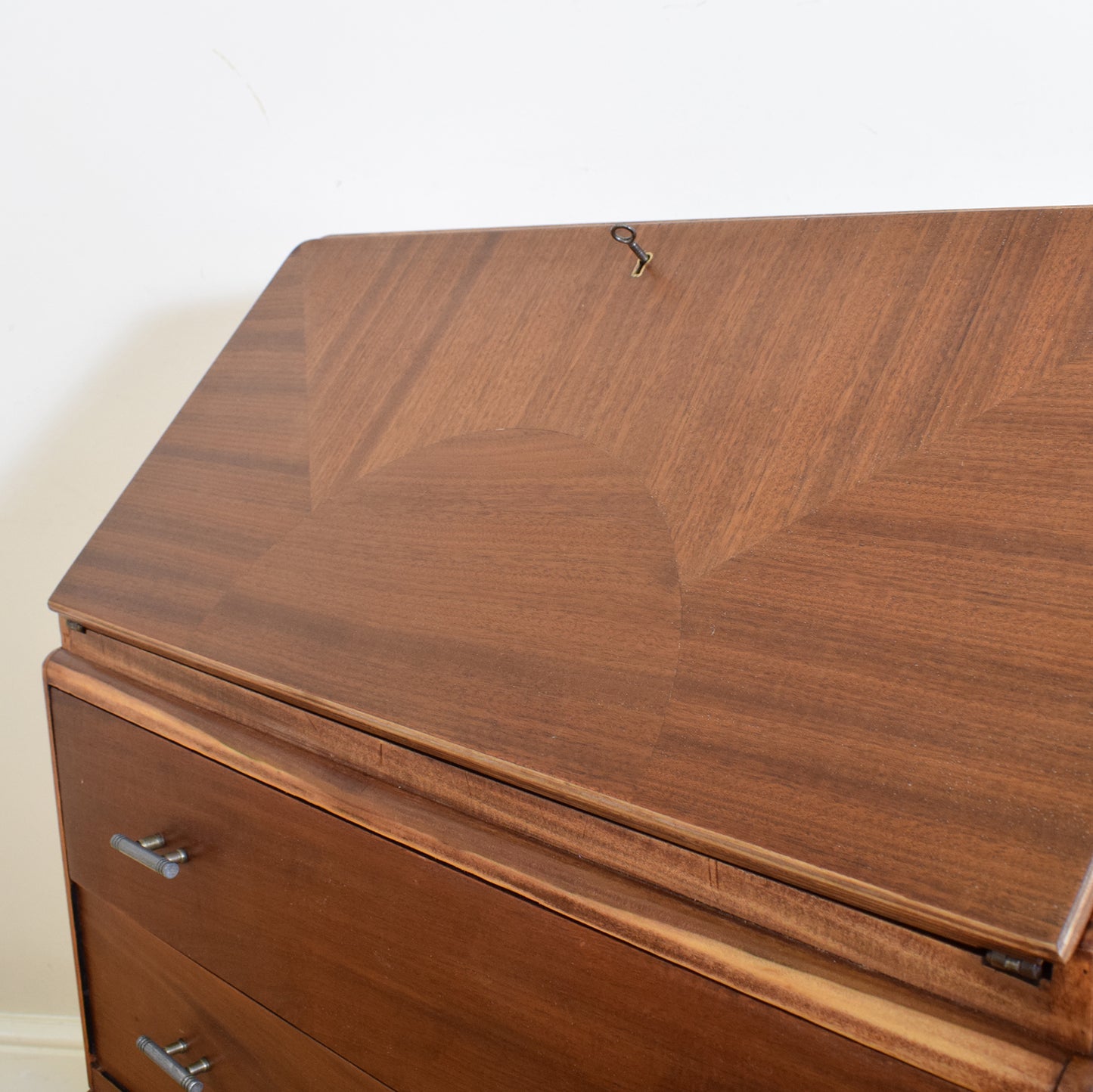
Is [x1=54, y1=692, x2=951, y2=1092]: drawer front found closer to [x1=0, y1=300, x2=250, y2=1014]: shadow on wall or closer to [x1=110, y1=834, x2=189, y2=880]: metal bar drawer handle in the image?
[x1=110, y1=834, x2=189, y2=880]: metal bar drawer handle

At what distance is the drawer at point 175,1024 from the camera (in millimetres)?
739

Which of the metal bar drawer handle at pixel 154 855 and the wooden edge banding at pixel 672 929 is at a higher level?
the wooden edge banding at pixel 672 929

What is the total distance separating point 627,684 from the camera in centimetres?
57

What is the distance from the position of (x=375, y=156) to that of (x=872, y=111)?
1.96 feet

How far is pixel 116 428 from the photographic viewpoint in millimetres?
1438

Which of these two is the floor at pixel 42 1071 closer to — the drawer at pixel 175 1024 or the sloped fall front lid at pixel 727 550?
the drawer at pixel 175 1024

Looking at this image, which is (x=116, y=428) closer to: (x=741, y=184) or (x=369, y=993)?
(x=741, y=184)

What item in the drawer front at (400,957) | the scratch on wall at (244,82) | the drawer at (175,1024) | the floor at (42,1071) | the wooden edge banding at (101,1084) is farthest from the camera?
the floor at (42,1071)

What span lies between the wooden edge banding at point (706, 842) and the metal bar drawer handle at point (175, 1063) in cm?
31

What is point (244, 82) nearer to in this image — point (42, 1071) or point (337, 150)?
point (337, 150)

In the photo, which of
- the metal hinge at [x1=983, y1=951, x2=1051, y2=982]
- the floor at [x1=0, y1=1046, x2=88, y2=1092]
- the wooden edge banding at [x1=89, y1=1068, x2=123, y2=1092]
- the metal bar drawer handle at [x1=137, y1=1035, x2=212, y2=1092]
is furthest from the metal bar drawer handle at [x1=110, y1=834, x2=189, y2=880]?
the floor at [x1=0, y1=1046, x2=88, y2=1092]

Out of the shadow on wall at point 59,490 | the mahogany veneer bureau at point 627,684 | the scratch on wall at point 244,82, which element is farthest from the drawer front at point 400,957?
the scratch on wall at point 244,82

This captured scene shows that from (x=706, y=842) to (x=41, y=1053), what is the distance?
148cm

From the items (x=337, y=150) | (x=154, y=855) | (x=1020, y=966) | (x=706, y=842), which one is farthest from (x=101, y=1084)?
(x=337, y=150)
